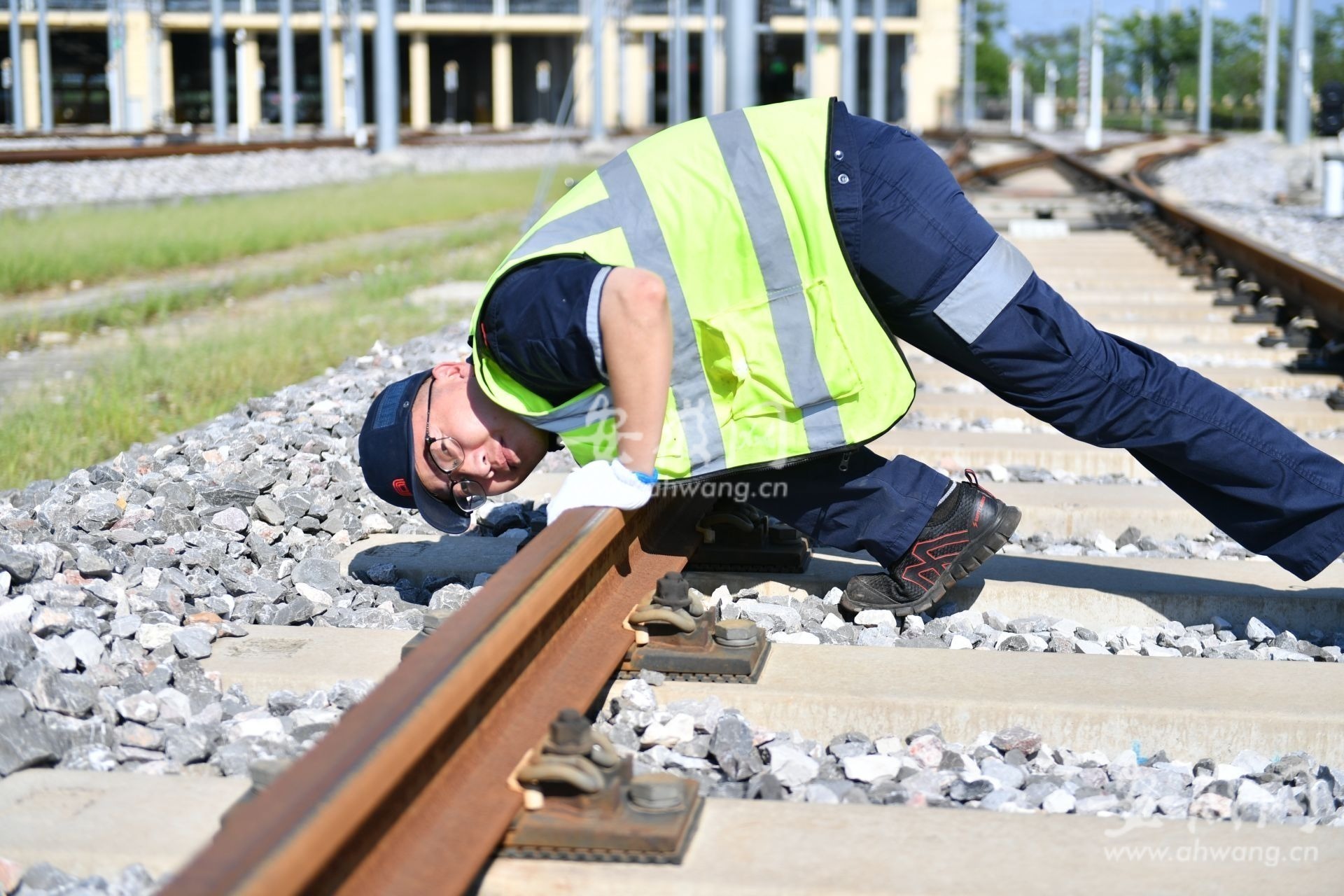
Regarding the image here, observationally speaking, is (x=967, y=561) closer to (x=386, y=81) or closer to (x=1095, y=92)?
(x=386, y=81)

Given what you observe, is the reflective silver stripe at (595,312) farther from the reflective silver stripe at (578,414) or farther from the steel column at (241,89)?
the steel column at (241,89)

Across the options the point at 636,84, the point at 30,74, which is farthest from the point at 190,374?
the point at 636,84

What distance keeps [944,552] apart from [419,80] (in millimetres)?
69564

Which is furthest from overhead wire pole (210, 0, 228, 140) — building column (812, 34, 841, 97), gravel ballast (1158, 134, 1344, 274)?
building column (812, 34, 841, 97)

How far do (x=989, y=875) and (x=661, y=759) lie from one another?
0.80 metres

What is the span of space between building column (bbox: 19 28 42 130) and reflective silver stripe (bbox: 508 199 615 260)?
230ft

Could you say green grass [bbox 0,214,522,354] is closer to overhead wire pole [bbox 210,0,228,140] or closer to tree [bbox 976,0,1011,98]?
overhead wire pole [bbox 210,0,228,140]

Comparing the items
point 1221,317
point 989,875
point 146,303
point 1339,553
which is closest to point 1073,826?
point 989,875

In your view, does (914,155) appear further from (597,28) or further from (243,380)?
(597,28)

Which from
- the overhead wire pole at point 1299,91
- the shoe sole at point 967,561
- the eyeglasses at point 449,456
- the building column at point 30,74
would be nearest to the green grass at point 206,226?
the eyeglasses at point 449,456

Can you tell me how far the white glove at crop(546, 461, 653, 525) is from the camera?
3.21 meters

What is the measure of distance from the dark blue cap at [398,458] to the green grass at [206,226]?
10.2 metres

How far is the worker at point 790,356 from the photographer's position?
10.5 ft

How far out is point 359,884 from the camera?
6.35ft
